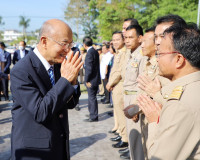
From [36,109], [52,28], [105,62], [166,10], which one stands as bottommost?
[105,62]

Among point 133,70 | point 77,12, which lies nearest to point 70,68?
point 133,70

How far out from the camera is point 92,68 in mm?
5965

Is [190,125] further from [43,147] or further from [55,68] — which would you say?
[55,68]

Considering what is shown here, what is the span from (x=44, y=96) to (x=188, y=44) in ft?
3.58

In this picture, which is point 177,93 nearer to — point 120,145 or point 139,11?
point 120,145

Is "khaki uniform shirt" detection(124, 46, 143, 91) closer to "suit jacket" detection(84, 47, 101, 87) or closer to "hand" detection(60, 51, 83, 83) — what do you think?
"hand" detection(60, 51, 83, 83)

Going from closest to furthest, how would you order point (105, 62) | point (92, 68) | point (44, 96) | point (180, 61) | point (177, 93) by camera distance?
1. point (177, 93)
2. point (180, 61)
3. point (44, 96)
4. point (92, 68)
5. point (105, 62)

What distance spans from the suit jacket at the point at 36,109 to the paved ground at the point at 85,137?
237cm

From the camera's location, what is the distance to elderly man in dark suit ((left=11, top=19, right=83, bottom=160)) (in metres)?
1.69

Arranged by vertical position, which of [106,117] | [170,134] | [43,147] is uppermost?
[170,134]

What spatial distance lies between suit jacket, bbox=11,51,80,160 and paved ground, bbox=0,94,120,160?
93.4 inches

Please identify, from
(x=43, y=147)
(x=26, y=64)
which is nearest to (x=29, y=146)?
(x=43, y=147)

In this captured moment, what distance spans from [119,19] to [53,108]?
81.9ft

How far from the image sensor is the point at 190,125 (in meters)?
1.28
